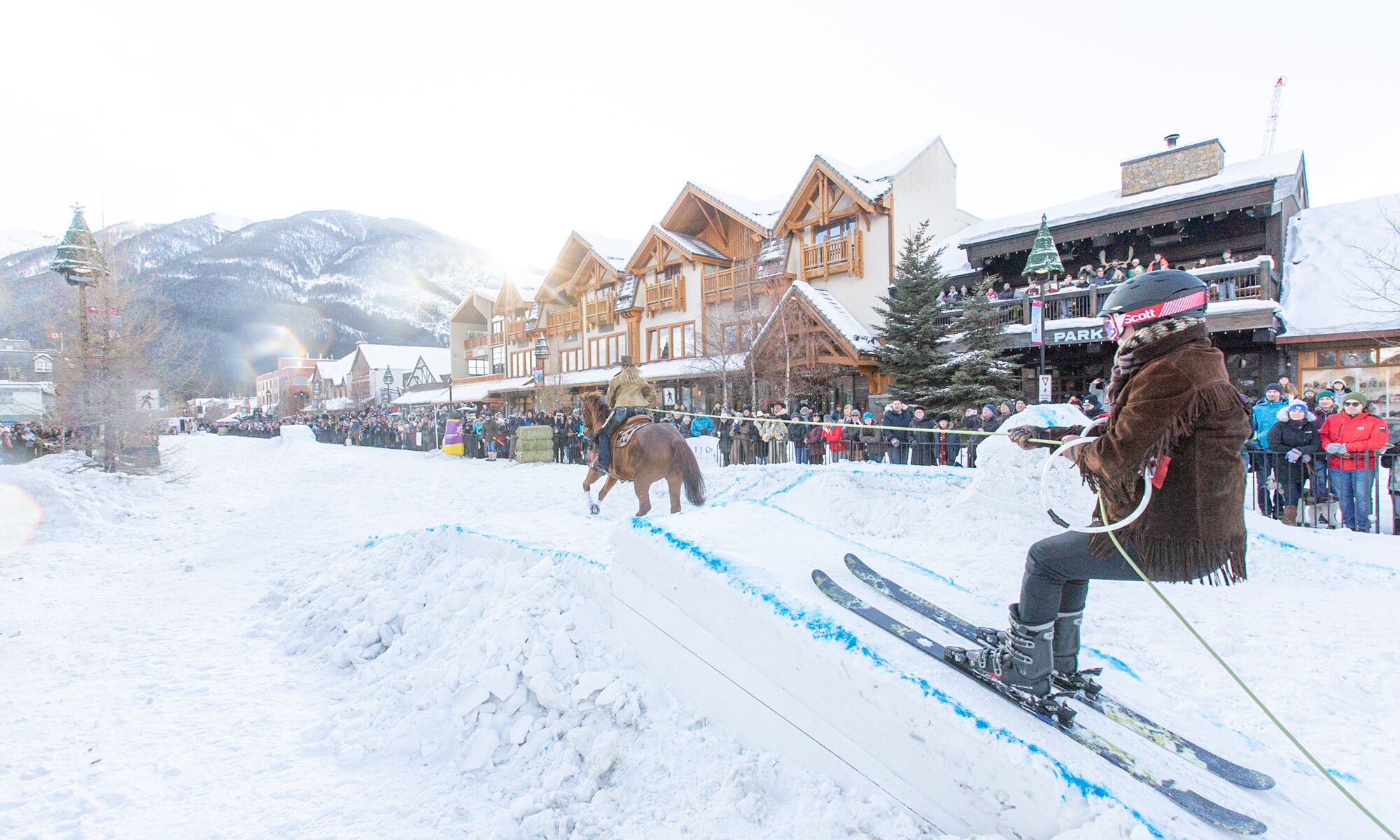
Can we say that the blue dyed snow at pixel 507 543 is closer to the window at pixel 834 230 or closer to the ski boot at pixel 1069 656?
the ski boot at pixel 1069 656

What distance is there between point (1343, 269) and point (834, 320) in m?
13.2

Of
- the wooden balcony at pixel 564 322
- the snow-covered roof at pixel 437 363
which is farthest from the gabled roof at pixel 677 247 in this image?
the snow-covered roof at pixel 437 363

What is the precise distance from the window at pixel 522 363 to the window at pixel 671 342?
1152 centimetres

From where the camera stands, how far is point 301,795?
300cm

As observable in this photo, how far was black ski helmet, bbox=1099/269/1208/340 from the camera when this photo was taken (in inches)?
96.2

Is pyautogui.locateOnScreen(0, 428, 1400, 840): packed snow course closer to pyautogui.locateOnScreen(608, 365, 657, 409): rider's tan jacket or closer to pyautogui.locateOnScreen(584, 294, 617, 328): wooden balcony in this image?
pyautogui.locateOnScreen(608, 365, 657, 409): rider's tan jacket

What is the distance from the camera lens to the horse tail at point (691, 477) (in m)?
7.95

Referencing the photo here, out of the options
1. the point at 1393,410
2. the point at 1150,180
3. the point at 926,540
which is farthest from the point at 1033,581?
the point at 1150,180

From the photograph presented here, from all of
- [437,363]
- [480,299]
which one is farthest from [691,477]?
[437,363]

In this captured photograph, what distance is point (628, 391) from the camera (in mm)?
9141

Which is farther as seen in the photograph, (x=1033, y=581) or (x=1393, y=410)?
(x=1393, y=410)

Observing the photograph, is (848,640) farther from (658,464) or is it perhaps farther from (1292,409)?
(1292,409)

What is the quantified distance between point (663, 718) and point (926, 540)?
484 cm

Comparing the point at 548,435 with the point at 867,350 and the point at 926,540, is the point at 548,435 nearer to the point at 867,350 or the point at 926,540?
the point at 867,350
